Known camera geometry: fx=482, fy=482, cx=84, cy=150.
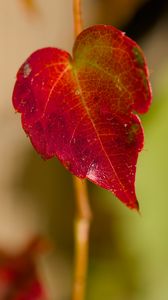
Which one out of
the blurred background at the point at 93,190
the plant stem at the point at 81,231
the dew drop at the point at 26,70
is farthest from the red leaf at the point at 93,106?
the blurred background at the point at 93,190

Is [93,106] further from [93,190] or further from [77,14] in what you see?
[93,190]

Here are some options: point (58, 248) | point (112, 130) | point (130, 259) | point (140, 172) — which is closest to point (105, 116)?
point (112, 130)

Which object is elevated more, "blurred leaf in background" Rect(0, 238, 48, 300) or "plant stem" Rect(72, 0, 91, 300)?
"plant stem" Rect(72, 0, 91, 300)

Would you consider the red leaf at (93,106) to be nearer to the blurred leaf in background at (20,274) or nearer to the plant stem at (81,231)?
the plant stem at (81,231)

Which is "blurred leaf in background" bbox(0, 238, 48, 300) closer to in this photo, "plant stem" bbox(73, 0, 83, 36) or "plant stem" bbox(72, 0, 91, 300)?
"plant stem" bbox(72, 0, 91, 300)

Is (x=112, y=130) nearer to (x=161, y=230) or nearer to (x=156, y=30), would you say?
(x=161, y=230)

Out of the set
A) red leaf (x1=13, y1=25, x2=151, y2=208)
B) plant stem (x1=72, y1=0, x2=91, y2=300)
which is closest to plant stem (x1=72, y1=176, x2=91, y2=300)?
plant stem (x1=72, y1=0, x2=91, y2=300)
